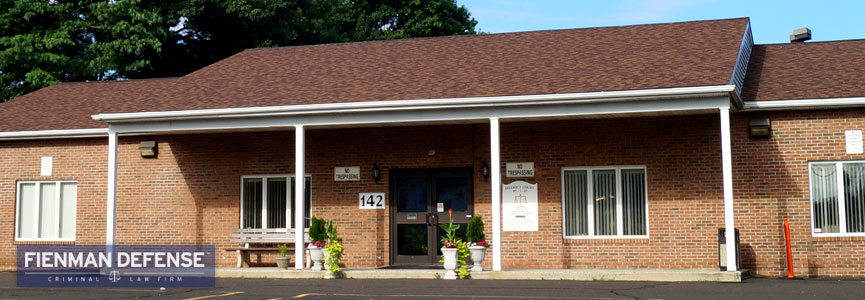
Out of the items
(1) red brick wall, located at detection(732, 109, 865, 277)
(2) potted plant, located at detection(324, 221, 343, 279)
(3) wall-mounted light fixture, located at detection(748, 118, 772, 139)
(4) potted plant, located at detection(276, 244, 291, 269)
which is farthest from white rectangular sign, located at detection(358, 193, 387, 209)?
(3) wall-mounted light fixture, located at detection(748, 118, 772, 139)

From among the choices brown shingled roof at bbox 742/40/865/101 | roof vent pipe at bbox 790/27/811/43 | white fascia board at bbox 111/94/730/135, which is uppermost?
roof vent pipe at bbox 790/27/811/43

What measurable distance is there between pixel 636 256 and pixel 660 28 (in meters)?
5.36

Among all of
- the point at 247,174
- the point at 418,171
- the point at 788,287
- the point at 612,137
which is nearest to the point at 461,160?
the point at 418,171

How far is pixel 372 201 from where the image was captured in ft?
57.0

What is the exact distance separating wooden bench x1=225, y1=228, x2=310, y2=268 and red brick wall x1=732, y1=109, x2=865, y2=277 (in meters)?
8.00

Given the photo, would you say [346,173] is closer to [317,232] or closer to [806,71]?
[317,232]

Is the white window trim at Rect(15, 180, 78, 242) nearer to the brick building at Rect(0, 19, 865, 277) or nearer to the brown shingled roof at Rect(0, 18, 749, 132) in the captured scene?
the brick building at Rect(0, 19, 865, 277)

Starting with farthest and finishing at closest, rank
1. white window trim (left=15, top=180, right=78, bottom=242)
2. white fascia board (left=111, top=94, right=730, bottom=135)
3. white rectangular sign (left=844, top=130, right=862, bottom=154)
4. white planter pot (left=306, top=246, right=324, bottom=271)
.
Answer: white window trim (left=15, top=180, right=78, bottom=242), white planter pot (left=306, top=246, right=324, bottom=271), white rectangular sign (left=844, top=130, right=862, bottom=154), white fascia board (left=111, top=94, right=730, bottom=135)

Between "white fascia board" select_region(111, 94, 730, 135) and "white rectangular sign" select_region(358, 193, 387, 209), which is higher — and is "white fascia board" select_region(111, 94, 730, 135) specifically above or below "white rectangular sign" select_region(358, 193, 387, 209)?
above

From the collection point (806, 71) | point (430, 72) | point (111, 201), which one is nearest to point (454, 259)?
point (430, 72)

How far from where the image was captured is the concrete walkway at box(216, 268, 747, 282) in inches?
541

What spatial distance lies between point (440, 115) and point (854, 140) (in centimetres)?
673

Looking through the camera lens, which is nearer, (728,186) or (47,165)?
(728,186)

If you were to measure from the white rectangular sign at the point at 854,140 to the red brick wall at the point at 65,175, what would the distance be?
13682mm
